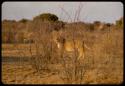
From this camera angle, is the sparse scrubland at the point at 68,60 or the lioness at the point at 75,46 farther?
the lioness at the point at 75,46

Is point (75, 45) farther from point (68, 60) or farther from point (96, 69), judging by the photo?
point (68, 60)

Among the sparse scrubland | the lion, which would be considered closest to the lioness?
the lion

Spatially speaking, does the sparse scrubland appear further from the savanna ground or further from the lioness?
the lioness

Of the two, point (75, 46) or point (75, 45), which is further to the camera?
point (75, 45)

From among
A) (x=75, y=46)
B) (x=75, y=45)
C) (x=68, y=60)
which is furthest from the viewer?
(x=75, y=45)

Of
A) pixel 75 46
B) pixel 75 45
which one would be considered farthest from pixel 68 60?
pixel 75 45

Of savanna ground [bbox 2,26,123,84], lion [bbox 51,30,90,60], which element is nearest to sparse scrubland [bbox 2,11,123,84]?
savanna ground [bbox 2,26,123,84]

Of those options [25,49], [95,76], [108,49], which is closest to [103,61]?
[108,49]

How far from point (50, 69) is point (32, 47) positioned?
2.97 feet

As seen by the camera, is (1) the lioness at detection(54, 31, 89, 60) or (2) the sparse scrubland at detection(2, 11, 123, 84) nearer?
(2) the sparse scrubland at detection(2, 11, 123, 84)

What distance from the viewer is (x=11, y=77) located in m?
8.56

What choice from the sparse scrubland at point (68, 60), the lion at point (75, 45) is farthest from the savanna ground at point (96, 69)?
the lion at point (75, 45)

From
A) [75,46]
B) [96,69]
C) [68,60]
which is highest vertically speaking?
[75,46]

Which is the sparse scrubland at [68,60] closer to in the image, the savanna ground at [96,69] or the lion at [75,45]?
the savanna ground at [96,69]
